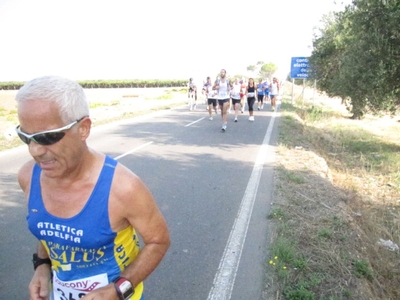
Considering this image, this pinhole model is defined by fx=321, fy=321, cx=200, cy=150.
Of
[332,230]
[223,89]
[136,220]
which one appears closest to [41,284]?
[136,220]

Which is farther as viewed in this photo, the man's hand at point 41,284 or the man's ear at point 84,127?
the man's hand at point 41,284

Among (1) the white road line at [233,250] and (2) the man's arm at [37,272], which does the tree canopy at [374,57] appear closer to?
(1) the white road line at [233,250]

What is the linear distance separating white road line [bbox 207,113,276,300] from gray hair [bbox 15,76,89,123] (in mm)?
2117

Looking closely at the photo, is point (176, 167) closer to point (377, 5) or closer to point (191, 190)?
point (191, 190)

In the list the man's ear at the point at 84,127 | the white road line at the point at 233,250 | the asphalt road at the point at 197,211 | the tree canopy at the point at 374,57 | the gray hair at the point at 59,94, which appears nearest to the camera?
the gray hair at the point at 59,94

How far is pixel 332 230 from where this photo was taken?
3.84 metres

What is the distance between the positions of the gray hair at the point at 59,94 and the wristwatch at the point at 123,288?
0.75 metres

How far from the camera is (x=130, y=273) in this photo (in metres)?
1.50

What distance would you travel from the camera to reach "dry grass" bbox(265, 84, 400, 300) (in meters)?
2.92


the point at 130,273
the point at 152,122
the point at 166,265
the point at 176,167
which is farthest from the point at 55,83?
the point at 152,122

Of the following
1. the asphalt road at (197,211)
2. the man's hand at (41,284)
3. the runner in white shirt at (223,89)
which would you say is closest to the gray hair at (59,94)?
the man's hand at (41,284)

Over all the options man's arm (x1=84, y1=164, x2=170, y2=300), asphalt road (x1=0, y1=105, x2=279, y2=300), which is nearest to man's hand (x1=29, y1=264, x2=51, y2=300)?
man's arm (x1=84, y1=164, x2=170, y2=300)

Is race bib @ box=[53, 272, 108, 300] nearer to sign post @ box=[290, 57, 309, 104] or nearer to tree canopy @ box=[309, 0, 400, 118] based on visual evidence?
tree canopy @ box=[309, 0, 400, 118]

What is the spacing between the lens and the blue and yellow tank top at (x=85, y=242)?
1396 mm
